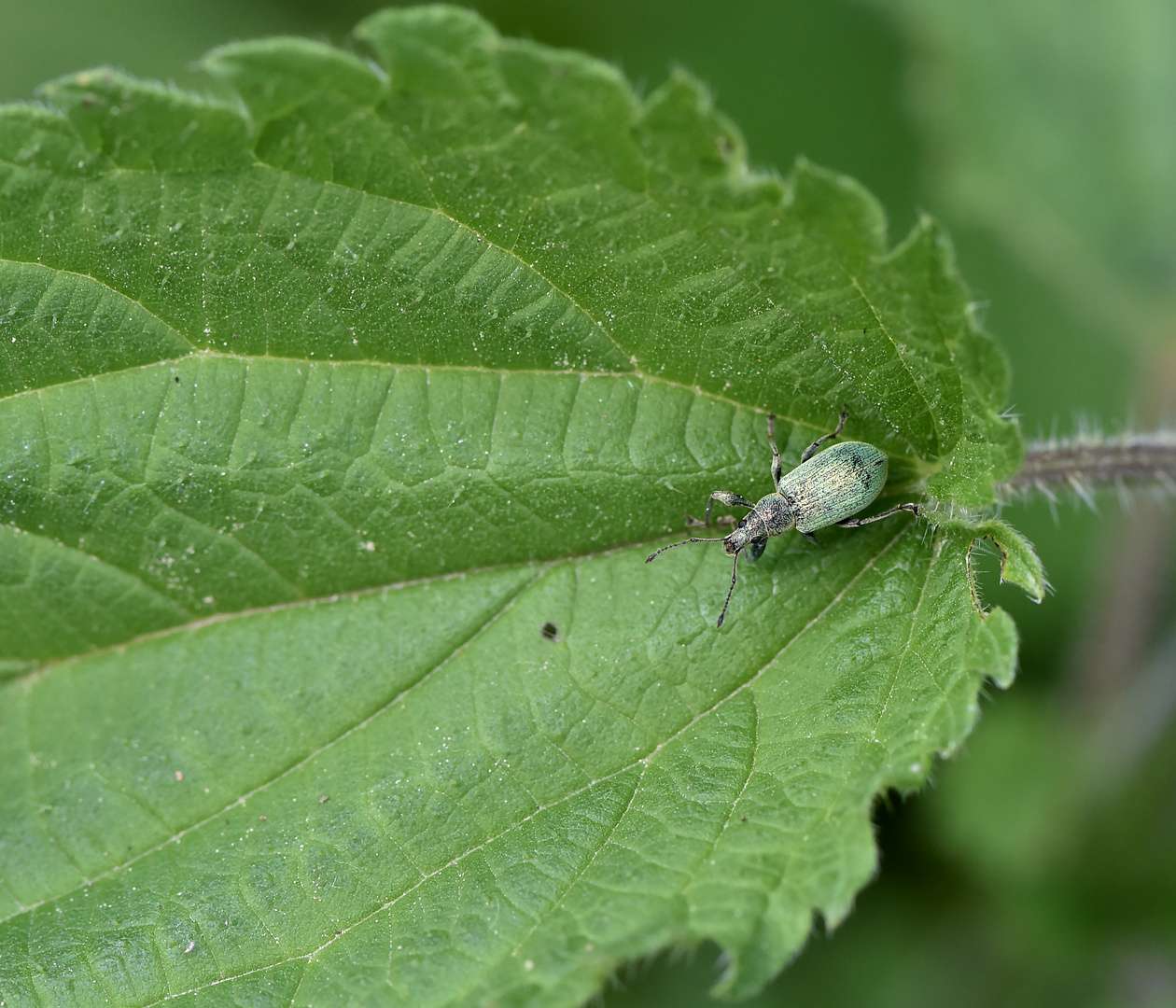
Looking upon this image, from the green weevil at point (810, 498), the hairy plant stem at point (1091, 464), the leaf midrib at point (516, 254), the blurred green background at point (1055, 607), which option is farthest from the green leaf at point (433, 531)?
the blurred green background at point (1055, 607)

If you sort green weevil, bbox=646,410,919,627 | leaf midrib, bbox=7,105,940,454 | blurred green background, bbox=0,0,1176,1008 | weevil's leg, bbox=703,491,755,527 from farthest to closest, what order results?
blurred green background, bbox=0,0,1176,1008 → weevil's leg, bbox=703,491,755,527 → green weevil, bbox=646,410,919,627 → leaf midrib, bbox=7,105,940,454

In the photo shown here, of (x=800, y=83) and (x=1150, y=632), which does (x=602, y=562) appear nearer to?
(x=1150, y=632)

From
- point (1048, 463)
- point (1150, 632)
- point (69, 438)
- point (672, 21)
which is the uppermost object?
point (672, 21)

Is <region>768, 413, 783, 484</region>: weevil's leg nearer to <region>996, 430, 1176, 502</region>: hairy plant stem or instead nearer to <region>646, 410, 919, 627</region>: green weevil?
<region>646, 410, 919, 627</region>: green weevil

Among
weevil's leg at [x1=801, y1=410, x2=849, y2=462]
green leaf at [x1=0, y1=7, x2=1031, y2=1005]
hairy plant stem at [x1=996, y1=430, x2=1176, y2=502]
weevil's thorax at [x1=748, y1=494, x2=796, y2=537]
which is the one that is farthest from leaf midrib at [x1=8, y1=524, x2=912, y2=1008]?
hairy plant stem at [x1=996, y1=430, x2=1176, y2=502]

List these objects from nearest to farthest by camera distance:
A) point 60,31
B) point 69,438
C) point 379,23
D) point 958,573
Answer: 1. point 379,23
2. point 958,573
3. point 69,438
4. point 60,31

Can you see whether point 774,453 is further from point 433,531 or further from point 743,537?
point 433,531

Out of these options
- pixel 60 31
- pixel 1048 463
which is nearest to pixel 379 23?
pixel 1048 463

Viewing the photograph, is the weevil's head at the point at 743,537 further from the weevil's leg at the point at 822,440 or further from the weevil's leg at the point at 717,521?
the weevil's leg at the point at 822,440
